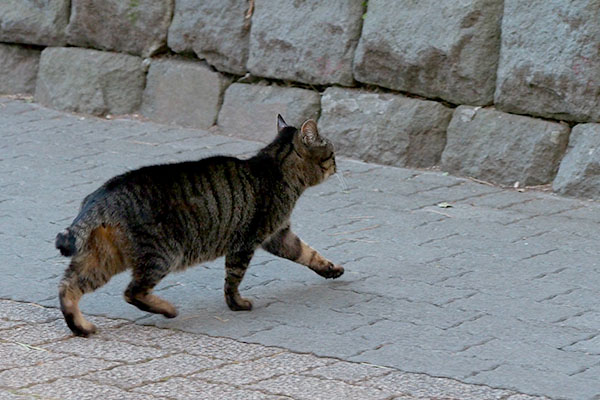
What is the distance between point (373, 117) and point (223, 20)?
1.52 metres

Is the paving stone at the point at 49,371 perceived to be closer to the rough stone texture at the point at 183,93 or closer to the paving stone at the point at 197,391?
the paving stone at the point at 197,391

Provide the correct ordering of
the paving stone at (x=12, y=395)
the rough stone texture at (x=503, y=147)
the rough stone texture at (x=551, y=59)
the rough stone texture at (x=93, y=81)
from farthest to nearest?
the rough stone texture at (x=93, y=81)
the rough stone texture at (x=503, y=147)
the rough stone texture at (x=551, y=59)
the paving stone at (x=12, y=395)

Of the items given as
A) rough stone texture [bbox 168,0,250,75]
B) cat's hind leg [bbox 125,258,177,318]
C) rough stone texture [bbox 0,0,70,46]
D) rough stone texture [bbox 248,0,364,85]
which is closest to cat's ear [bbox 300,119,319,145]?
cat's hind leg [bbox 125,258,177,318]

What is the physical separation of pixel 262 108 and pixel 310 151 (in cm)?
293

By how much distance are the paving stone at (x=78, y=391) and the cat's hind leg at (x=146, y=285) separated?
66 cm

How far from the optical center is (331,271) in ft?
17.1

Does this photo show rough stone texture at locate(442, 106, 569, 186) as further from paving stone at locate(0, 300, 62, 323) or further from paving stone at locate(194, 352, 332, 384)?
paving stone at locate(0, 300, 62, 323)

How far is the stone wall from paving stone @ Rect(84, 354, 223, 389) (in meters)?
3.24

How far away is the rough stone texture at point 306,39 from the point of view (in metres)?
7.59

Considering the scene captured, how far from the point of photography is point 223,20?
8195mm

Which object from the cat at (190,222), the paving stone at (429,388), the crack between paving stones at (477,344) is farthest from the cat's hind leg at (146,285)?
the crack between paving stones at (477,344)

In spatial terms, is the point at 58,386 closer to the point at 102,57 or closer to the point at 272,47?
the point at 272,47

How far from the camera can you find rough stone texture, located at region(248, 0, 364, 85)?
7.59m

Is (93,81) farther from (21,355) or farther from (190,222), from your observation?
(21,355)
